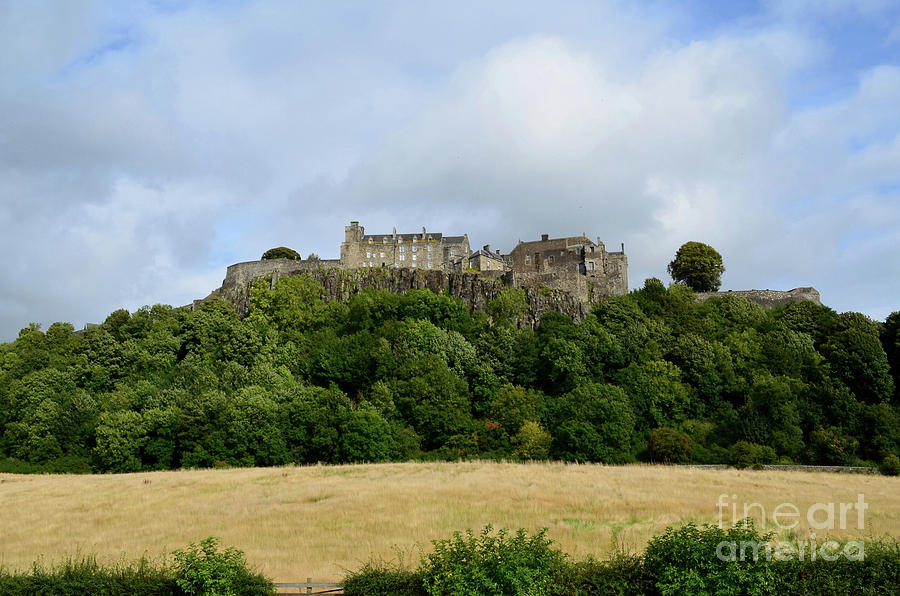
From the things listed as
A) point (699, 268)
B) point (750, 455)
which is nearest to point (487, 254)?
point (699, 268)

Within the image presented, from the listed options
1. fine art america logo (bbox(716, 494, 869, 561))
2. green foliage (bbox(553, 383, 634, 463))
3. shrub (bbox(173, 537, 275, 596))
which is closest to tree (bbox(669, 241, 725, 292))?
green foliage (bbox(553, 383, 634, 463))

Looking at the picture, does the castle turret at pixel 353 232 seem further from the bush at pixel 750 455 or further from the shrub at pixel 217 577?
the shrub at pixel 217 577

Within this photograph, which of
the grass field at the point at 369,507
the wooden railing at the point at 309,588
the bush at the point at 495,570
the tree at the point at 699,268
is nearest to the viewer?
the bush at the point at 495,570

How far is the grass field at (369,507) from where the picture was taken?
76.4 feet

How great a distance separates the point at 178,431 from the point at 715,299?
185 ft

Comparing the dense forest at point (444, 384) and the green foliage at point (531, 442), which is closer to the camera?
the green foliage at point (531, 442)

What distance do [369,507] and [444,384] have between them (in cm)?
2849

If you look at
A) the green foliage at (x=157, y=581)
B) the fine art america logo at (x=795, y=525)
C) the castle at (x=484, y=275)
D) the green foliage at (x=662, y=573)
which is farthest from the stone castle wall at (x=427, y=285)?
the green foliage at (x=157, y=581)

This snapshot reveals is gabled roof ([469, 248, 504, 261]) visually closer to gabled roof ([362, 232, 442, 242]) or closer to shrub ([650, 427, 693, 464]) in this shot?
gabled roof ([362, 232, 442, 242])

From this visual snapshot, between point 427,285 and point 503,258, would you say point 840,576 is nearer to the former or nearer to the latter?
point 427,285

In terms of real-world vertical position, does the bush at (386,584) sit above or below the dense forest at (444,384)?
below

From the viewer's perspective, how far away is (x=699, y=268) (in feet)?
286

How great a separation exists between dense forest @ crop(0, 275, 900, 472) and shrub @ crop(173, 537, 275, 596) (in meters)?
34.6

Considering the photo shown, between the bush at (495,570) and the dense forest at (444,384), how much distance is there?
35.5 meters
